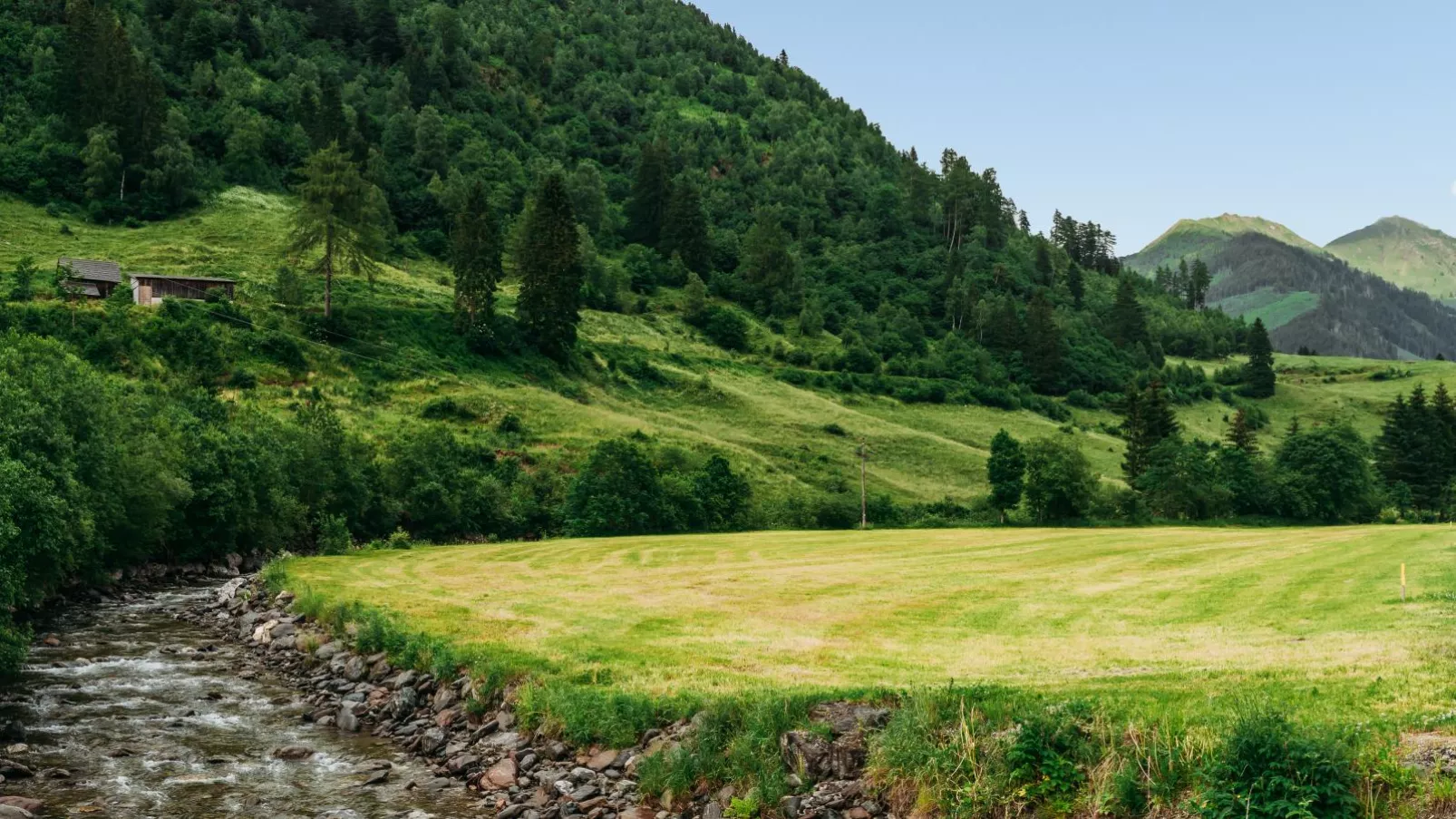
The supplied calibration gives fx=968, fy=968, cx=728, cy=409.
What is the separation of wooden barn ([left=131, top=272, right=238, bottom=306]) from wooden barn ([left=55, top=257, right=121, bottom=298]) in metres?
2.23

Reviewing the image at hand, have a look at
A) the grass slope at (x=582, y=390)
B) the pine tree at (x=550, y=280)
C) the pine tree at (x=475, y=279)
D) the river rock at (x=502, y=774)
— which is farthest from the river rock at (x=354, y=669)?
the pine tree at (x=550, y=280)

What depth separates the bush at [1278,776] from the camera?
1098 cm

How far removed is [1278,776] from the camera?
36.6 ft

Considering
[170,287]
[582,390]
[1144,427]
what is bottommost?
[1144,427]

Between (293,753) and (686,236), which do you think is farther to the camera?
(686,236)

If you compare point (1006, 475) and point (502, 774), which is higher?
point (502, 774)

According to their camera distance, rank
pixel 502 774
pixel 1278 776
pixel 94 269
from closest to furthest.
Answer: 1. pixel 1278 776
2. pixel 502 774
3. pixel 94 269

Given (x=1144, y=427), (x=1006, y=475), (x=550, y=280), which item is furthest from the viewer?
(x=1144, y=427)

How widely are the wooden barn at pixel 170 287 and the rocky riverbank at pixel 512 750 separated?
81.8 meters

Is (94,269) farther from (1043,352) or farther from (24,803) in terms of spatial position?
(1043,352)

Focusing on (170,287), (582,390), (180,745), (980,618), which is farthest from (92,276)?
(980,618)

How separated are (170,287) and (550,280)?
139ft

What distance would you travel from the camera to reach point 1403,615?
2428 cm

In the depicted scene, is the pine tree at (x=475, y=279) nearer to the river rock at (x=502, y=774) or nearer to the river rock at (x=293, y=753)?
the river rock at (x=293, y=753)
